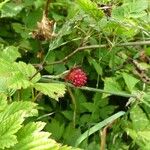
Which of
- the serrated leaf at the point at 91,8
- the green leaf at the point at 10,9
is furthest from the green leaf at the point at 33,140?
the green leaf at the point at 10,9

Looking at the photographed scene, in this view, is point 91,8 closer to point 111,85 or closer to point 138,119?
point 111,85

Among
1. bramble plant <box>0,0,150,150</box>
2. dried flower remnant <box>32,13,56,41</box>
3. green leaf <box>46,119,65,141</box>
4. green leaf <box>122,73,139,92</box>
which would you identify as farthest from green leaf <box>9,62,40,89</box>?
green leaf <box>122,73,139,92</box>

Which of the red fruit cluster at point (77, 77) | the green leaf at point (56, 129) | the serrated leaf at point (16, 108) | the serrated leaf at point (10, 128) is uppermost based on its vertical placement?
the red fruit cluster at point (77, 77)

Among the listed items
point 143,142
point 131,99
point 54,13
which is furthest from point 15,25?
point 143,142

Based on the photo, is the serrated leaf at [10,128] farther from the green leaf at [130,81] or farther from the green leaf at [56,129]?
the green leaf at [130,81]

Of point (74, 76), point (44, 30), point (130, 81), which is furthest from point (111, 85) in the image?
point (44, 30)

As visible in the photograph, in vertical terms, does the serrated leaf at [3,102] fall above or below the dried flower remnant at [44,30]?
below

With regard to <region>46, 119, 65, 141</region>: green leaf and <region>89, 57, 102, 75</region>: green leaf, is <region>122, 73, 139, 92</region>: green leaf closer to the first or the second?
<region>89, 57, 102, 75</region>: green leaf
